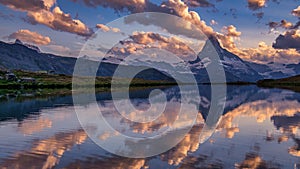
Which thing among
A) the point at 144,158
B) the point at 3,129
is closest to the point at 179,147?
the point at 144,158

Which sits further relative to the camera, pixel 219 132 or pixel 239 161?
pixel 219 132

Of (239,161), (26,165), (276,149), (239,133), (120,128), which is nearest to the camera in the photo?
(26,165)

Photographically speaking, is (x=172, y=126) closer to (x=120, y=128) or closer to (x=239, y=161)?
(x=120, y=128)

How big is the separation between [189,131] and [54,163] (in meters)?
17.9

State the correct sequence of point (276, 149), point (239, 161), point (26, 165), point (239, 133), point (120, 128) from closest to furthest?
point (26, 165), point (239, 161), point (276, 149), point (239, 133), point (120, 128)

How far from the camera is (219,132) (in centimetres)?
3453

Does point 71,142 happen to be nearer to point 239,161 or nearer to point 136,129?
point 136,129

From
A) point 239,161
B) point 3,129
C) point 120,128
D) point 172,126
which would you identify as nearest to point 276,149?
point 239,161

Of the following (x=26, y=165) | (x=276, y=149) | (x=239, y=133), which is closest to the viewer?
(x=26, y=165)

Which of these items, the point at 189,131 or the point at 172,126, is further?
the point at 172,126

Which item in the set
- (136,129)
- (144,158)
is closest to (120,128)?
(136,129)

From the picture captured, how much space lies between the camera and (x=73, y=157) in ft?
73.8

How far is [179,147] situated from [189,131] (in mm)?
8861

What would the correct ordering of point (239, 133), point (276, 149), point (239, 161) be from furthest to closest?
point (239, 133)
point (276, 149)
point (239, 161)
